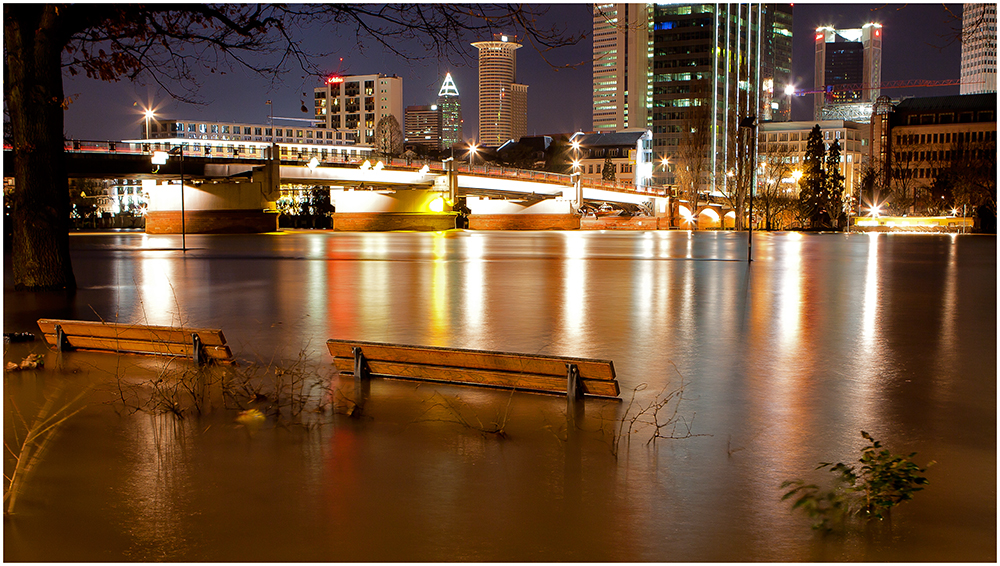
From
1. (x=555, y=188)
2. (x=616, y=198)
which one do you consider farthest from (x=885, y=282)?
(x=616, y=198)

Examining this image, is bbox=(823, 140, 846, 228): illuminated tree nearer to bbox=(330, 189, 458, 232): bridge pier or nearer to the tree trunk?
bbox=(330, 189, 458, 232): bridge pier

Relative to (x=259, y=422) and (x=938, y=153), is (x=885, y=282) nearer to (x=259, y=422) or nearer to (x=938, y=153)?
(x=259, y=422)

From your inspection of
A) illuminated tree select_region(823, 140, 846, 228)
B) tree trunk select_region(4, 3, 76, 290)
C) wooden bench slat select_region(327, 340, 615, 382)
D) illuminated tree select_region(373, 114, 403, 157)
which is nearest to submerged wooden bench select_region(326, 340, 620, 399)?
wooden bench slat select_region(327, 340, 615, 382)

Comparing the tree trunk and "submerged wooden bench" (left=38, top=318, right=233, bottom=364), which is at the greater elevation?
the tree trunk

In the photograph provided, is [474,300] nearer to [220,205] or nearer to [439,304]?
[439,304]

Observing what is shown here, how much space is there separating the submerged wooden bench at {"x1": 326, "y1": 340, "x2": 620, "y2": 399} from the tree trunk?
32.7 ft

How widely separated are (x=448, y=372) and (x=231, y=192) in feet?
204

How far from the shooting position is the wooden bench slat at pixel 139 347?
927 cm

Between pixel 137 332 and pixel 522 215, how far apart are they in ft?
250

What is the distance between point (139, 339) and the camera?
32.2 feet

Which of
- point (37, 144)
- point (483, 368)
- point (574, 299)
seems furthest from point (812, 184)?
point (483, 368)

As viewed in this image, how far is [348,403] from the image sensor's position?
7680 mm

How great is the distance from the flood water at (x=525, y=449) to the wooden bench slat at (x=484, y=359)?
0.30 meters

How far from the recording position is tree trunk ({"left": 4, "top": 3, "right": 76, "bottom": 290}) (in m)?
15.3
